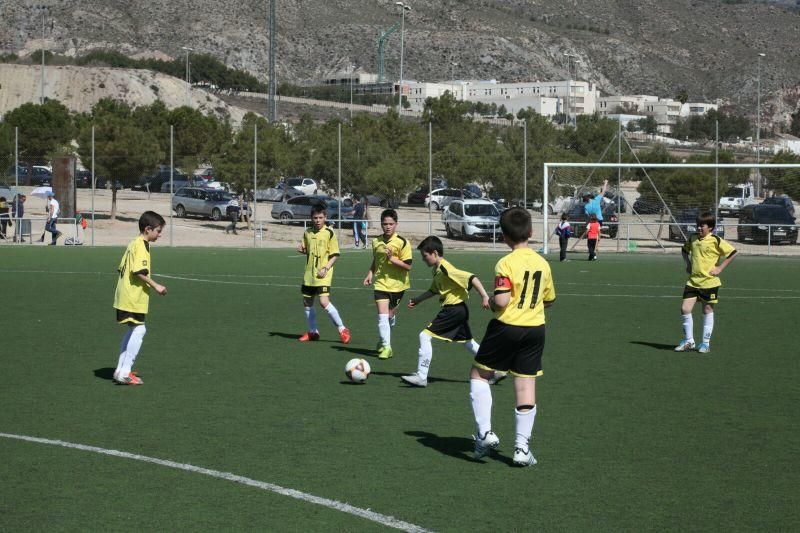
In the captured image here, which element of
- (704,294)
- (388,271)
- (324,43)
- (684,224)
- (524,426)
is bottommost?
(524,426)

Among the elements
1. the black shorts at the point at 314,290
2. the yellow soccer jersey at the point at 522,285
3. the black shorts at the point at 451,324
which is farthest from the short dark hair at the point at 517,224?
the black shorts at the point at 314,290

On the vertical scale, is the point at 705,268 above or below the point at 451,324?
above

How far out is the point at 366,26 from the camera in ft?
631

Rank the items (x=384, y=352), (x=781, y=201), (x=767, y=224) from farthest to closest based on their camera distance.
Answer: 1. (x=781, y=201)
2. (x=767, y=224)
3. (x=384, y=352)

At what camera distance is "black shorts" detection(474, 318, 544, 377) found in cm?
804

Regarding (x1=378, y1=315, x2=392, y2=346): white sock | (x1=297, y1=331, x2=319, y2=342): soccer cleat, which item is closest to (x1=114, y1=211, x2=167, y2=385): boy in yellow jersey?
(x1=378, y1=315, x2=392, y2=346): white sock

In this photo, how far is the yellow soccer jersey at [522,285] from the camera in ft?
26.1

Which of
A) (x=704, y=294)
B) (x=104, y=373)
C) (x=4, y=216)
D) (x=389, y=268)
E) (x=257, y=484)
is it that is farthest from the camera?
(x=4, y=216)

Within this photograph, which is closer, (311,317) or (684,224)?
(311,317)

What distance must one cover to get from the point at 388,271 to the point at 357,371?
1924mm

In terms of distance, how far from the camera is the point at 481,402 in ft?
27.0

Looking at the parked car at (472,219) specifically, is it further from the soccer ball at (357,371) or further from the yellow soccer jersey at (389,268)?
the soccer ball at (357,371)

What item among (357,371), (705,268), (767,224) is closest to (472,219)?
(767,224)

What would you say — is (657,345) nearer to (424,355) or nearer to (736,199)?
(424,355)
